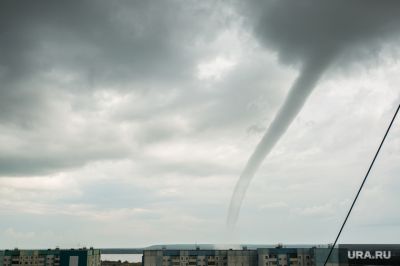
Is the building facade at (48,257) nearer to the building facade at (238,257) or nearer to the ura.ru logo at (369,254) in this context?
the building facade at (238,257)

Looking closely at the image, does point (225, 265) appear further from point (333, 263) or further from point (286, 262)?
point (333, 263)

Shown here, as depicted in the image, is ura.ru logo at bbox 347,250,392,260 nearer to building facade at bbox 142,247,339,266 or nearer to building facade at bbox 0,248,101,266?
building facade at bbox 142,247,339,266

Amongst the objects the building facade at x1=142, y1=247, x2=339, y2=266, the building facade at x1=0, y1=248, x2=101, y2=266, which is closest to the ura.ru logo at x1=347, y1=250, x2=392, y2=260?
the building facade at x1=142, y1=247, x2=339, y2=266

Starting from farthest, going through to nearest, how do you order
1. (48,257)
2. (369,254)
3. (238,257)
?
(48,257) → (238,257) → (369,254)

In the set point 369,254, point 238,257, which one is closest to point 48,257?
point 238,257

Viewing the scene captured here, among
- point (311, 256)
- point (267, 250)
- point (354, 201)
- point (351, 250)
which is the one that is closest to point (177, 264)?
point (267, 250)

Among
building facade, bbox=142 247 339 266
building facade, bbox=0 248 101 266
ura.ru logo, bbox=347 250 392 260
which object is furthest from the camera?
building facade, bbox=0 248 101 266

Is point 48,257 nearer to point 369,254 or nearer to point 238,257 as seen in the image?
point 238,257

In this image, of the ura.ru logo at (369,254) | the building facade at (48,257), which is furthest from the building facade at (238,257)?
the ura.ru logo at (369,254)
